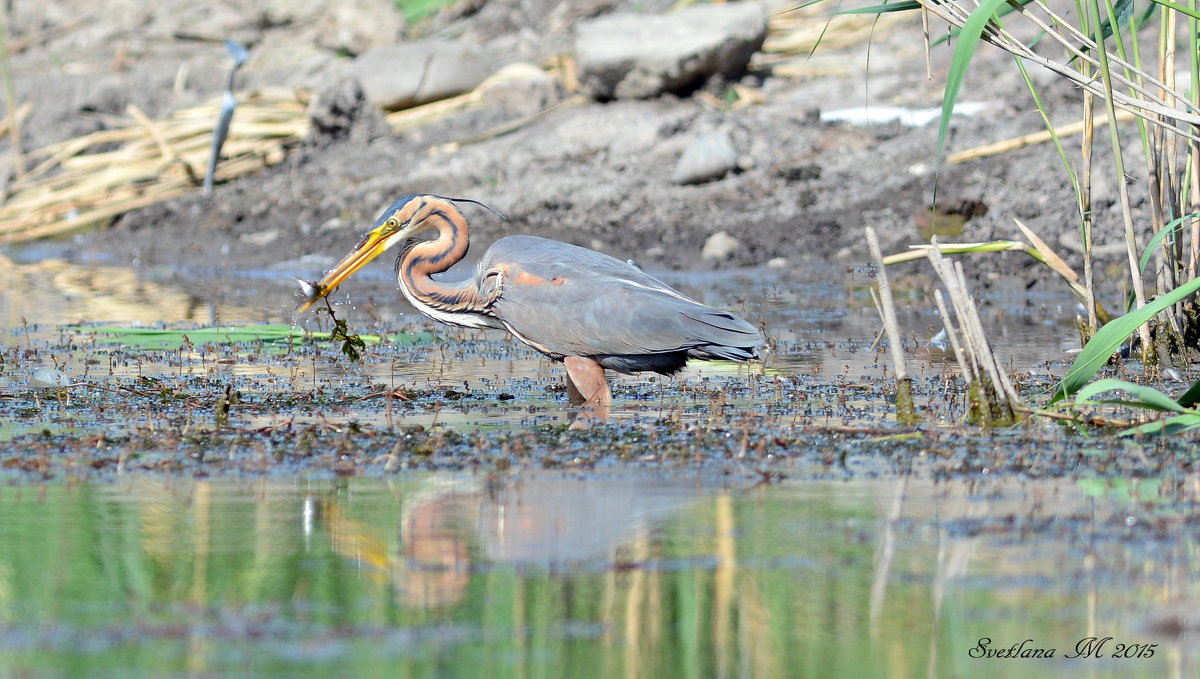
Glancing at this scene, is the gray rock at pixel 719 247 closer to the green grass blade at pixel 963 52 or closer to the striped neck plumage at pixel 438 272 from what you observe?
the striped neck plumage at pixel 438 272

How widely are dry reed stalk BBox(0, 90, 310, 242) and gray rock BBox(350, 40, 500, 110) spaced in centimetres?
94

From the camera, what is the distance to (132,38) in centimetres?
2192

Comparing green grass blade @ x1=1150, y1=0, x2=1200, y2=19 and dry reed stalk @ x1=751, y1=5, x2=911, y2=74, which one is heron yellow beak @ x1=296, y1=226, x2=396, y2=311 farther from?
dry reed stalk @ x1=751, y1=5, x2=911, y2=74

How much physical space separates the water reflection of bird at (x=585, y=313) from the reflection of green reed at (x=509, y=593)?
214cm

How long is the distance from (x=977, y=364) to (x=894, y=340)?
0.33m

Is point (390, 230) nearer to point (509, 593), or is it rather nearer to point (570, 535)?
point (570, 535)

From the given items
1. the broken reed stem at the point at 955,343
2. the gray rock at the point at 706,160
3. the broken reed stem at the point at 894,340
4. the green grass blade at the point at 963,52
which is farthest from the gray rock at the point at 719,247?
the green grass blade at the point at 963,52

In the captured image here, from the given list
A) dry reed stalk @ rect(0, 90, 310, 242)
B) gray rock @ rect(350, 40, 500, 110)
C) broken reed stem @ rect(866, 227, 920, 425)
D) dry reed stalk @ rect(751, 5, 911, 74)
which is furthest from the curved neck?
dry reed stalk @ rect(0, 90, 310, 242)

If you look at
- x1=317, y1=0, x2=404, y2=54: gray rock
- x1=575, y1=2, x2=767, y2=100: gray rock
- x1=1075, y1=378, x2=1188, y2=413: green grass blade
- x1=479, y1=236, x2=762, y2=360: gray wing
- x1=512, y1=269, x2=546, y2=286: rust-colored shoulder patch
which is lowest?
x1=1075, y1=378, x2=1188, y2=413: green grass blade

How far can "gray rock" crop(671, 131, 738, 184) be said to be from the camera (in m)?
14.8

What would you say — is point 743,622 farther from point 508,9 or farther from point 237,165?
point 508,9

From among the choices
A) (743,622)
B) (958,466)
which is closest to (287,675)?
(743,622)

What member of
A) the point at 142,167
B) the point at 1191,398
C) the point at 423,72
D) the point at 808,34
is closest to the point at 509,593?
the point at 1191,398

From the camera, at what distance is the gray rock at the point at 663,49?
15.8m
